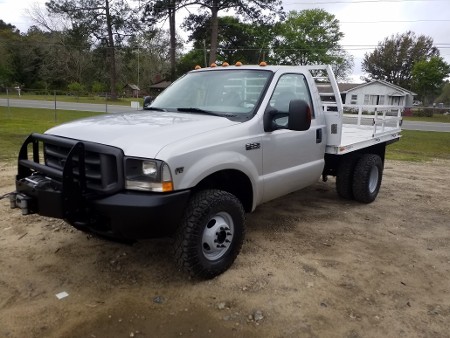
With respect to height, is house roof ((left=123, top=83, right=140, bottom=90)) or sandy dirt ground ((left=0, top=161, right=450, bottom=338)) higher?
house roof ((left=123, top=83, right=140, bottom=90))

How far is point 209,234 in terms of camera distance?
348 cm

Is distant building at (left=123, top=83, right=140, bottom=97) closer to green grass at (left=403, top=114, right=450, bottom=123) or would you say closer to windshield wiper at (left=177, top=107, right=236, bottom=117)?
green grass at (left=403, top=114, right=450, bottom=123)

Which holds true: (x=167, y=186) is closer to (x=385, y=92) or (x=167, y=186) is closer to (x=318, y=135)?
(x=318, y=135)

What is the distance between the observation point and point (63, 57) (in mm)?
55156

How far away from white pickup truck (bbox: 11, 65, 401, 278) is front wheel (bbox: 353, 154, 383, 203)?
945 mm

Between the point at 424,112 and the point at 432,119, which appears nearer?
the point at 432,119

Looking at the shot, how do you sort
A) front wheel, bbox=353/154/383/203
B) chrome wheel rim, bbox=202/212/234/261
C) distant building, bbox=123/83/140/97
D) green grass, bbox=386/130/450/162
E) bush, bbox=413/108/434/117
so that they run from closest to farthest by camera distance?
chrome wheel rim, bbox=202/212/234/261 → front wheel, bbox=353/154/383/203 → green grass, bbox=386/130/450/162 → bush, bbox=413/108/434/117 → distant building, bbox=123/83/140/97

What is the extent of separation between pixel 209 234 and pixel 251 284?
57 centimetres

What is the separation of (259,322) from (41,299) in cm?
174

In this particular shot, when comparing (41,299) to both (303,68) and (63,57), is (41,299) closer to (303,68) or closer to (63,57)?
(303,68)

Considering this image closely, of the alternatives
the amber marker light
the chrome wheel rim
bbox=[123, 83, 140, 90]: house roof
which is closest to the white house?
bbox=[123, 83, 140, 90]: house roof

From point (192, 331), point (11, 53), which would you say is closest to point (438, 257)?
Result: point (192, 331)

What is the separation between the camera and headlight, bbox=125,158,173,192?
2951mm

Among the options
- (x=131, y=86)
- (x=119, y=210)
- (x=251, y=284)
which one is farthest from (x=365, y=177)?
(x=131, y=86)
